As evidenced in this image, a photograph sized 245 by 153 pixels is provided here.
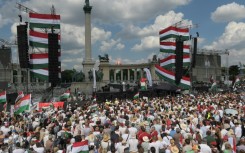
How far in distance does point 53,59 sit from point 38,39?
6.67ft

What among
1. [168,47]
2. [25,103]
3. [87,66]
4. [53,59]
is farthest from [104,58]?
[25,103]

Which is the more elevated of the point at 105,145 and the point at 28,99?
the point at 28,99

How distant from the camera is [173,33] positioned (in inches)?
1555

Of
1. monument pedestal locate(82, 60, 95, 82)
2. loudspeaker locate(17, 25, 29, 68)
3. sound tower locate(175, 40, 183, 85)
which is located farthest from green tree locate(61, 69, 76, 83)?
loudspeaker locate(17, 25, 29, 68)

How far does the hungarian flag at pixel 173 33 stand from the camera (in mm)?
39438

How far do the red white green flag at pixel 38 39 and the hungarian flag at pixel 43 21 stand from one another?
68 centimetres

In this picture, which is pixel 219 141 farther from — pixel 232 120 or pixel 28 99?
pixel 28 99

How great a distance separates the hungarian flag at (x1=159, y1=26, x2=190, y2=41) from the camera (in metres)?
39.4

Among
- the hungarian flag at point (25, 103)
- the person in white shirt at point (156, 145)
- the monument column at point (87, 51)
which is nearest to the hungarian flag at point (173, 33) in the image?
the monument column at point (87, 51)

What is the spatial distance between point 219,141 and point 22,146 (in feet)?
20.9

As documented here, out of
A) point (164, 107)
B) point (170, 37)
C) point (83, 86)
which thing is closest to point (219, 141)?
point (164, 107)

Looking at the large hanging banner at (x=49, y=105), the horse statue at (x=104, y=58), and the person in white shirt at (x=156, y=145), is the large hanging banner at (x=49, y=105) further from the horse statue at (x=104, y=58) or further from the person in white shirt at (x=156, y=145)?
the horse statue at (x=104, y=58)

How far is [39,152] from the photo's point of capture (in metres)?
9.62

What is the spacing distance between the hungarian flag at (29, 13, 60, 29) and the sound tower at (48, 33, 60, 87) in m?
0.85
